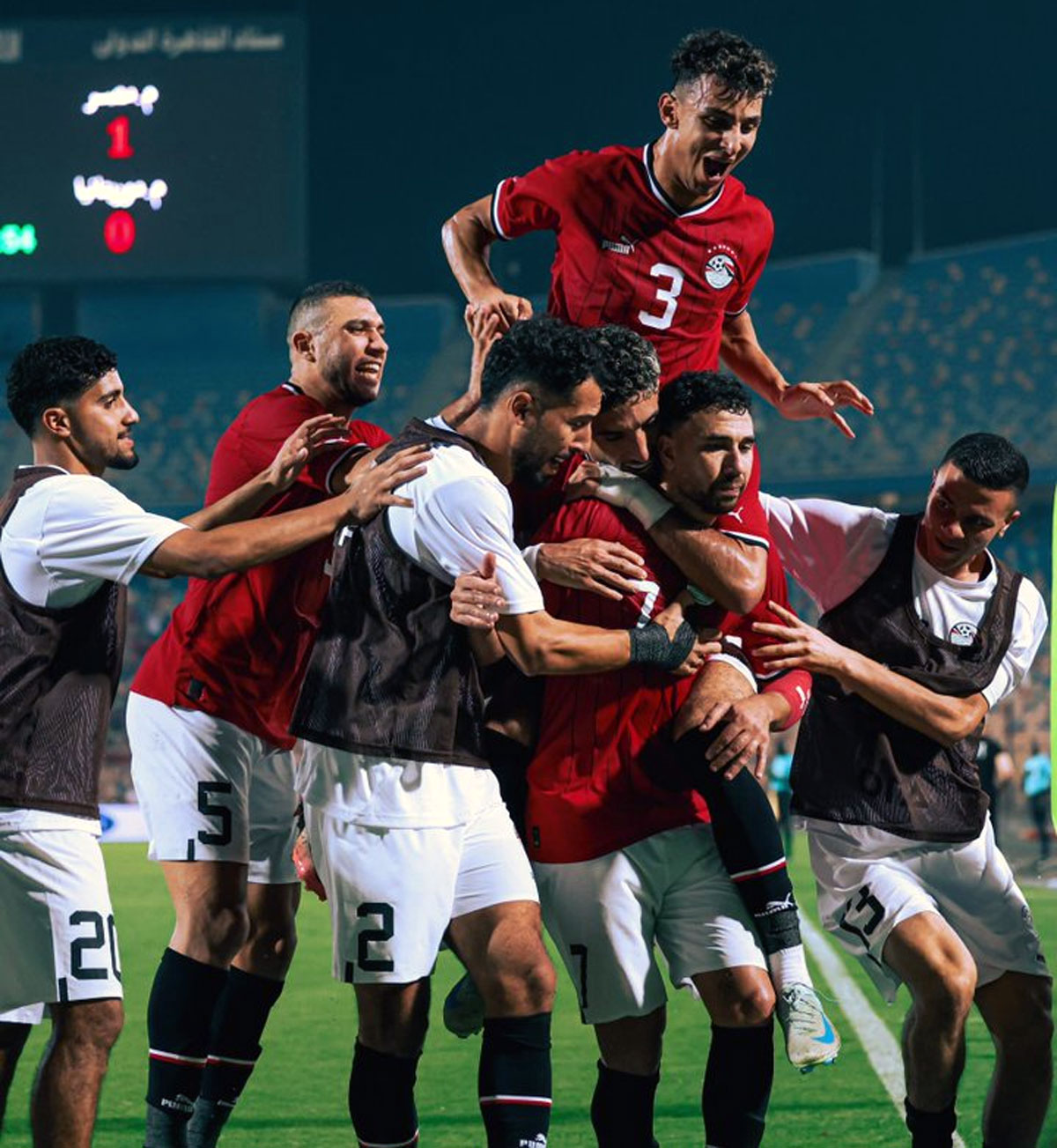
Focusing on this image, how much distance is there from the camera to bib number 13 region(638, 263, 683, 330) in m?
5.02

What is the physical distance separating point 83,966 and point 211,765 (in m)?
0.91

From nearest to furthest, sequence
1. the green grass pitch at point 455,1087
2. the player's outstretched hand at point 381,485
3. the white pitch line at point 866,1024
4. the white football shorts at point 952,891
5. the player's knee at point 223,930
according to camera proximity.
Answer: the player's outstretched hand at point 381,485 → the player's knee at point 223,930 → the white football shorts at point 952,891 → the green grass pitch at point 455,1087 → the white pitch line at point 866,1024

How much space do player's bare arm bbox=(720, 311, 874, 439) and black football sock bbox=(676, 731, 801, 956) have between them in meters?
1.39

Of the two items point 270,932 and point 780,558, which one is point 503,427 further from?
point 270,932

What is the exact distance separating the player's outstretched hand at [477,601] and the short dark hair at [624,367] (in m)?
0.66

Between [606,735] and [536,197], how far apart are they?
1595 mm

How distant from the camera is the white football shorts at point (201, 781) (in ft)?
16.6

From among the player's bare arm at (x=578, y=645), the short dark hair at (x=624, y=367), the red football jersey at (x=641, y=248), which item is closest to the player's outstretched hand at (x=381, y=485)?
the player's bare arm at (x=578, y=645)

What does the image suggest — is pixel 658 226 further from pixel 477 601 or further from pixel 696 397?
pixel 477 601

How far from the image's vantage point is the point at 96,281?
24578mm

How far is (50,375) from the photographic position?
4582mm

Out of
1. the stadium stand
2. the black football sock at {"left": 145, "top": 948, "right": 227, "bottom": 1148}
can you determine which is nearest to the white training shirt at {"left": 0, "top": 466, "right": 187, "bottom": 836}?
the black football sock at {"left": 145, "top": 948, "right": 227, "bottom": 1148}

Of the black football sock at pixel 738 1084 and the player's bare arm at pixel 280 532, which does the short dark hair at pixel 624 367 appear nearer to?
the player's bare arm at pixel 280 532

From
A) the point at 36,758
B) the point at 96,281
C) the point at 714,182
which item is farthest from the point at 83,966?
the point at 96,281
